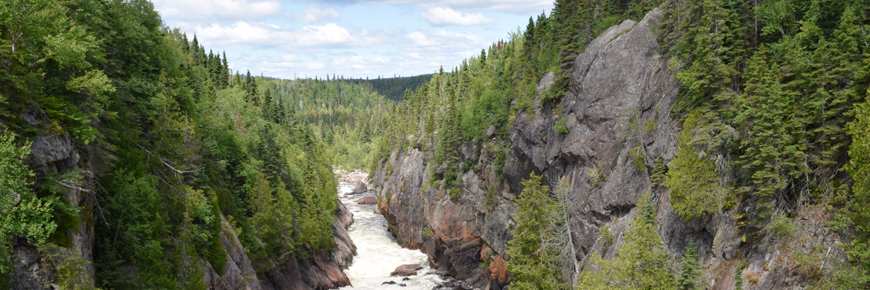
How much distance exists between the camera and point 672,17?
27.0m

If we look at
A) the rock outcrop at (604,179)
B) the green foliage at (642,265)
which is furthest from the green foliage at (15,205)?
the rock outcrop at (604,179)

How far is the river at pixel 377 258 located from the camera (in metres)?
47.4

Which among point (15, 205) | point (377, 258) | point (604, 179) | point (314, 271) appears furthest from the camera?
point (377, 258)

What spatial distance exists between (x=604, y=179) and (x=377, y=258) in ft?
114

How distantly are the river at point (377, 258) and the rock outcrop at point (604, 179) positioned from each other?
3261mm

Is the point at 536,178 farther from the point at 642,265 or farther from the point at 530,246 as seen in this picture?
the point at 642,265

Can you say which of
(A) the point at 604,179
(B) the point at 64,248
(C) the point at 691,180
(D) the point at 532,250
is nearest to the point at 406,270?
(D) the point at 532,250

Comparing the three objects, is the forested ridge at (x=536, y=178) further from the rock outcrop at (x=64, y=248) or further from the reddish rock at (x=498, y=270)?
the reddish rock at (x=498, y=270)

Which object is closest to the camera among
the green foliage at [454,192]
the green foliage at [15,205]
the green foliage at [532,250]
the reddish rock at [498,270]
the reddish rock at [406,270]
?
the green foliage at [15,205]

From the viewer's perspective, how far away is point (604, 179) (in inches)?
1155

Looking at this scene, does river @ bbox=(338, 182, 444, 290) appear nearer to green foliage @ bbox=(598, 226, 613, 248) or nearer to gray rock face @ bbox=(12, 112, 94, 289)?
green foliage @ bbox=(598, 226, 613, 248)

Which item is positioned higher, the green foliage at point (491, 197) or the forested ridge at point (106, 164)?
the forested ridge at point (106, 164)

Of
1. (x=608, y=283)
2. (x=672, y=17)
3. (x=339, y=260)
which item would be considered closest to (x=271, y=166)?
(x=339, y=260)

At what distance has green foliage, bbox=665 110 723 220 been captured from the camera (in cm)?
2002
